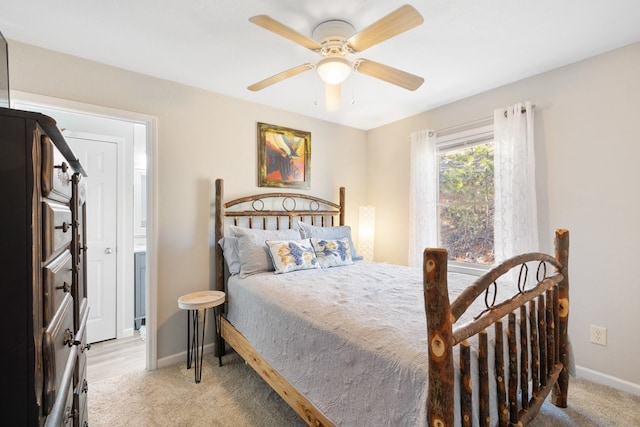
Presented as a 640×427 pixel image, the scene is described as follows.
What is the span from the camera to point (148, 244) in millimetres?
2500

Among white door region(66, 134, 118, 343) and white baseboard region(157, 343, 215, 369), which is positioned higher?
white door region(66, 134, 118, 343)

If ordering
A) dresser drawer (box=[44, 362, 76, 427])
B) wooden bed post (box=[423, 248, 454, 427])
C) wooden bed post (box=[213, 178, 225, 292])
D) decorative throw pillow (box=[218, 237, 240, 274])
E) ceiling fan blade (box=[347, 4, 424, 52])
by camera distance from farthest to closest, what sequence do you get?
wooden bed post (box=[213, 178, 225, 292]) < decorative throw pillow (box=[218, 237, 240, 274]) < ceiling fan blade (box=[347, 4, 424, 52]) < wooden bed post (box=[423, 248, 454, 427]) < dresser drawer (box=[44, 362, 76, 427])

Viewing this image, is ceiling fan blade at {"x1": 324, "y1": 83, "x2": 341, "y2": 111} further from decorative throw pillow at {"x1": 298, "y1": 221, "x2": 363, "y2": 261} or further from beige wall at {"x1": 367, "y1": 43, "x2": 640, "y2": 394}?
beige wall at {"x1": 367, "y1": 43, "x2": 640, "y2": 394}

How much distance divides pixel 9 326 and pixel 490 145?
138 inches

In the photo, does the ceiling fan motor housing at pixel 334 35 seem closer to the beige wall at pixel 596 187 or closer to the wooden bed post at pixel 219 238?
the wooden bed post at pixel 219 238

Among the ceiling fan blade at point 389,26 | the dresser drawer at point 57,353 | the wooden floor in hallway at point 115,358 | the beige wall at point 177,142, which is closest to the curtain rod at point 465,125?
the ceiling fan blade at point 389,26

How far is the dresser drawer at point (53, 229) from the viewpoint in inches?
31.1

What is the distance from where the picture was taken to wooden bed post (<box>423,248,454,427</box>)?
3.17ft

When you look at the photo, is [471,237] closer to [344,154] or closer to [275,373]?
[344,154]

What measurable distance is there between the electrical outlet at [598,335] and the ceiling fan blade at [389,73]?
2318 millimetres

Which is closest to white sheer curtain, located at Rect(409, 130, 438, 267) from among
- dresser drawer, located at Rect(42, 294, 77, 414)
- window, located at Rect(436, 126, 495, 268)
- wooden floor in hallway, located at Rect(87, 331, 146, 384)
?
window, located at Rect(436, 126, 495, 268)

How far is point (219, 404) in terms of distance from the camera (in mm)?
2014

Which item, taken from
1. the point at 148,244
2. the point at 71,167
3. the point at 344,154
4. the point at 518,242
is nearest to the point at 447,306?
the point at 71,167

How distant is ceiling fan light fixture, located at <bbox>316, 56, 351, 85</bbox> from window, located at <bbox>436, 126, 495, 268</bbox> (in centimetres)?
188
